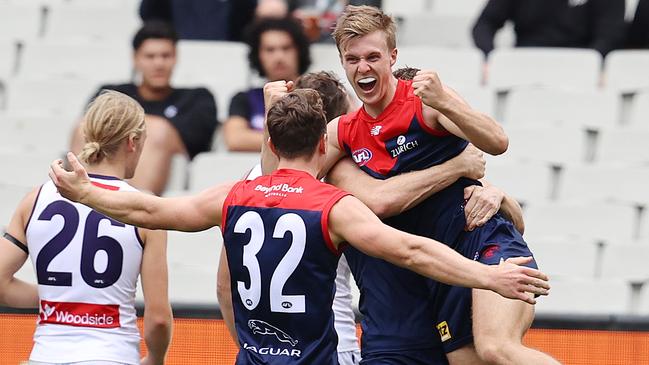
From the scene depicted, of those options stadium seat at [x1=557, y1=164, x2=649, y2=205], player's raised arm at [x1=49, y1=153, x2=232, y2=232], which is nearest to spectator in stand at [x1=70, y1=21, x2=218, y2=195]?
stadium seat at [x1=557, y1=164, x2=649, y2=205]

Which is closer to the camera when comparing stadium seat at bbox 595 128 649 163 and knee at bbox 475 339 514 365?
knee at bbox 475 339 514 365

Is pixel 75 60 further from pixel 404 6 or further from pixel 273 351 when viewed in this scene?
pixel 273 351

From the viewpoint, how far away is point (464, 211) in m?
5.15

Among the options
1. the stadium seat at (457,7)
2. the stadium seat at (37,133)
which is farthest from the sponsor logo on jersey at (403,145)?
the stadium seat at (457,7)

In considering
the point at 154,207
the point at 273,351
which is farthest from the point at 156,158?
the point at 273,351

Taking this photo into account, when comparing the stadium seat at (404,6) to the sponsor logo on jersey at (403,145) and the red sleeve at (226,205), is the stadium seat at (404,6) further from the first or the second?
the red sleeve at (226,205)

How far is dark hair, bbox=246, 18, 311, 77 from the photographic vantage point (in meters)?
8.24

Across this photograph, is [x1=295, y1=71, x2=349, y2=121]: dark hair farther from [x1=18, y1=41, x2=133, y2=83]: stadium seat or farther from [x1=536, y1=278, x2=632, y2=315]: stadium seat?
[x1=18, y1=41, x2=133, y2=83]: stadium seat

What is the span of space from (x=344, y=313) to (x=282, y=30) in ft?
10.8

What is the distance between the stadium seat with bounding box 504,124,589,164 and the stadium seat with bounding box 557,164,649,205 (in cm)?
15

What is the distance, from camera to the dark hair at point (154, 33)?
838 cm

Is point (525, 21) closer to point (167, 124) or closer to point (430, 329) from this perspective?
point (167, 124)

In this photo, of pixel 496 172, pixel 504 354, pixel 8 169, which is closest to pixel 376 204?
pixel 504 354

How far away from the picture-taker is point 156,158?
7984 millimetres
